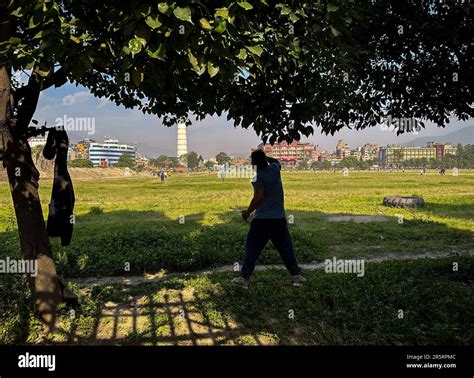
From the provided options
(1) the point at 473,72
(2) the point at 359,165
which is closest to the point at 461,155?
(2) the point at 359,165

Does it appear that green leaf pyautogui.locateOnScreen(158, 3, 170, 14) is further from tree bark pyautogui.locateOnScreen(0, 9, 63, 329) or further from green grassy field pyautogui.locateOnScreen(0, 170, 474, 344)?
green grassy field pyautogui.locateOnScreen(0, 170, 474, 344)

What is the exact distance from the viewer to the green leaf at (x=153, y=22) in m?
2.40

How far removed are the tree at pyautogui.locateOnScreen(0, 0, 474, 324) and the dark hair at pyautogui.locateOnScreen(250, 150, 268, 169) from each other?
3.68 feet

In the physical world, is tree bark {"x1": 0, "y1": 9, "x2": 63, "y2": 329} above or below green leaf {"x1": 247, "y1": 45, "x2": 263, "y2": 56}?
below

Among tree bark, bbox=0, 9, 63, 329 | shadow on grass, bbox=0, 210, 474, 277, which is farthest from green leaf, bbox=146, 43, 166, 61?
shadow on grass, bbox=0, 210, 474, 277

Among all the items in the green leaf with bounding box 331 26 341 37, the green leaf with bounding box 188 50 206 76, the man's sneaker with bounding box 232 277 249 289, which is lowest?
the man's sneaker with bounding box 232 277 249 289

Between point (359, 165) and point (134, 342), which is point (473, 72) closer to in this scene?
point (134, 342)

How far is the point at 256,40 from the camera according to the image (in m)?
3.05

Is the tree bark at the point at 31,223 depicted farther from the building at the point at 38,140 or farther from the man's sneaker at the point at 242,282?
the man's sneaker at the point at 242,282

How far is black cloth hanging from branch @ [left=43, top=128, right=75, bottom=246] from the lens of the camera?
6.00 m

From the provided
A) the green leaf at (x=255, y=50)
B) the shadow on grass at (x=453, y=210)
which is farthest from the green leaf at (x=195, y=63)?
the shadow on grass at (x=453, y=210)

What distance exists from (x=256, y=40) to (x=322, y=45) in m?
1.05

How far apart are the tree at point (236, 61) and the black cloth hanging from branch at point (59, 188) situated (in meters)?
0.61

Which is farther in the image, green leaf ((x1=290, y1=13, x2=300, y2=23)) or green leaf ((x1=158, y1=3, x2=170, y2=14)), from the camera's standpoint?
green leaf ((x1=290, y1=13, x2=300, y2=23))
